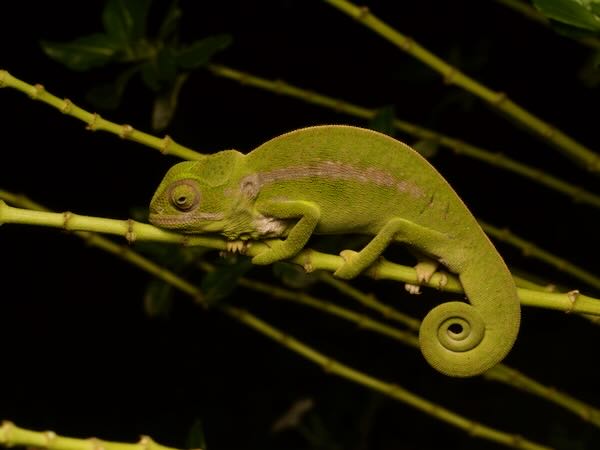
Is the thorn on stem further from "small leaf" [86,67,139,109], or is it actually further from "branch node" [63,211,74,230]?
"small leaf" [86,67,139,109]

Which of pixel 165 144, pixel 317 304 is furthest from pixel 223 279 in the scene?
pixel 165 144

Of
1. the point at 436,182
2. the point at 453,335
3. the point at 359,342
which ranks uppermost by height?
the point at 359,342

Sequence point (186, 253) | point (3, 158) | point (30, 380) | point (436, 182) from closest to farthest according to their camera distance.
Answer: point (436, 182) < point (186, 253) < point (3, 158) < point (30, 380)

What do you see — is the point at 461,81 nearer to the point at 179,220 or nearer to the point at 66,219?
the point at 179,220

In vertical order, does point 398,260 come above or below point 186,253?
above

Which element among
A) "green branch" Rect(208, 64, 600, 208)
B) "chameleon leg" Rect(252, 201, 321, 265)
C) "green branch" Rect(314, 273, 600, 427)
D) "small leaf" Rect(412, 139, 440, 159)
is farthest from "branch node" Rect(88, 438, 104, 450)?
"small leaf" Rect(412, 139, 440, 159)

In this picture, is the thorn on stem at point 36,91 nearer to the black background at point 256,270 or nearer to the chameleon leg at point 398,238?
the chameleon leg at point 398,238

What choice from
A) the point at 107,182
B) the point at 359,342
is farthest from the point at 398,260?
the point at 107,182

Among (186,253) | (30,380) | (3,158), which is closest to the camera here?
(186,253)

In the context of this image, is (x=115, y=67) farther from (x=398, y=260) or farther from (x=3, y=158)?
(x=398, y=260)
